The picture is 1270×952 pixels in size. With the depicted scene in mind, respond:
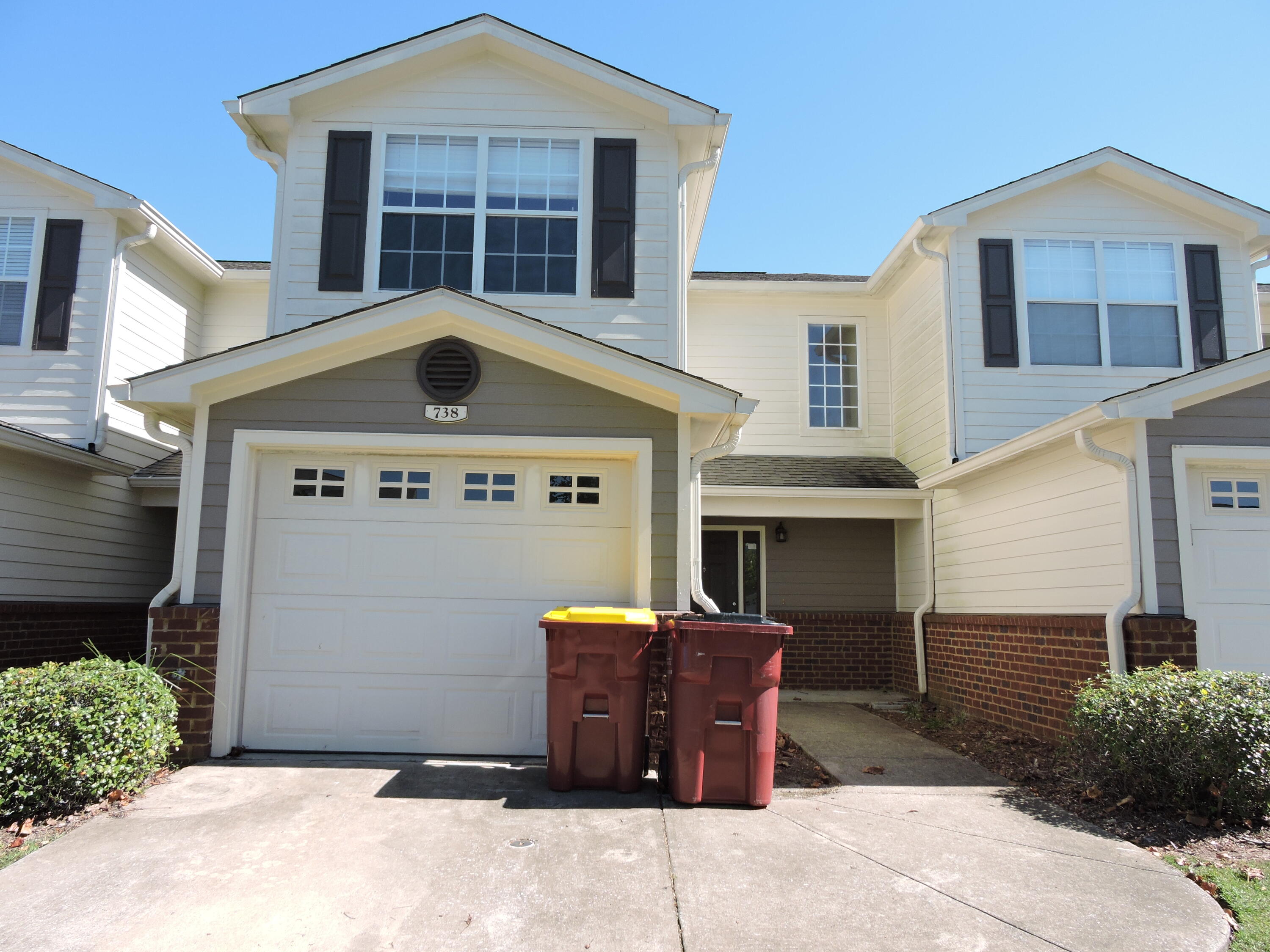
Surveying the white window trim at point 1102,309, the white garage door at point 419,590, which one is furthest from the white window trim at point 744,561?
the white garage door at point 419,590

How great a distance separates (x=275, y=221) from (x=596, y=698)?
20.5 feet

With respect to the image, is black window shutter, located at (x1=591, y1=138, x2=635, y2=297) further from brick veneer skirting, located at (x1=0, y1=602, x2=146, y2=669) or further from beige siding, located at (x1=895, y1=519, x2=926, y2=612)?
brick veneer skirting, located at (x1=0, y1=602, x2=146, y2=669)

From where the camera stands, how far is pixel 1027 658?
28.2ft

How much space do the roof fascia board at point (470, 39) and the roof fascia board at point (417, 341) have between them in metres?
3.59

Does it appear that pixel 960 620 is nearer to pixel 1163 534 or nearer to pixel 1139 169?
pixel 1163 534

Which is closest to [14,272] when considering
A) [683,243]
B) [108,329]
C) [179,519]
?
[108,329]

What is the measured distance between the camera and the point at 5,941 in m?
3.78

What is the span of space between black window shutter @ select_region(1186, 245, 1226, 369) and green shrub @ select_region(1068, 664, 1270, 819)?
6023mm

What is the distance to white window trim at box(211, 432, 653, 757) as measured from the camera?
22.9 ft

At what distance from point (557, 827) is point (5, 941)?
2615 millimetres

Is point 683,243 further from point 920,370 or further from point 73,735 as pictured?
point 73,735

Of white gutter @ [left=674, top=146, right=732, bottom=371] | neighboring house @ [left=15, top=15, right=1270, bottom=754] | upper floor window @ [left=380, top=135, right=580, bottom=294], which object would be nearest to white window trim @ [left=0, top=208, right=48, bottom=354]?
neighboring house @ [left=15, top=15, right=1270, bottom=754]

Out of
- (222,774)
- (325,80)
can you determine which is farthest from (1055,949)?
(325,80)

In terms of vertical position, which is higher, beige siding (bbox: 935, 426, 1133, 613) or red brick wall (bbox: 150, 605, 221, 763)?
beige siding (bbox: 935, 426, 1133, 613)
